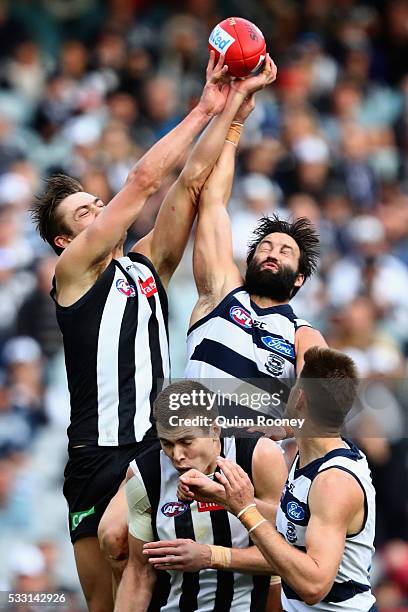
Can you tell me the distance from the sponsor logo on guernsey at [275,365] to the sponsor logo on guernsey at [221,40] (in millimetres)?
1531

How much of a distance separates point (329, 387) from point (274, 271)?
1.34 m

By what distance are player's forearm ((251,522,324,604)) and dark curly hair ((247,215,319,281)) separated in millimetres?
1962

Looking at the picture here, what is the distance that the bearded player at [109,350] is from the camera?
20.3 ft

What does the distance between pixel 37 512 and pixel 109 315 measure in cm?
386

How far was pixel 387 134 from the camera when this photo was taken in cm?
1380

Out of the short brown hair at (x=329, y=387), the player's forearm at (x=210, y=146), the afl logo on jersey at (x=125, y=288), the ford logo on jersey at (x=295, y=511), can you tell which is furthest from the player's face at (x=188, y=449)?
the player's forearm at (x=210, y=146)

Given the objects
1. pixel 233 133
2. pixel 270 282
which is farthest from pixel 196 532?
pixel 233 133

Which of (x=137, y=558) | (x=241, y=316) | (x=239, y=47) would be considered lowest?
(x=137, y=558)

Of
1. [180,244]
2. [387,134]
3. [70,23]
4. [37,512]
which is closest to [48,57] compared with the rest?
[70,23]

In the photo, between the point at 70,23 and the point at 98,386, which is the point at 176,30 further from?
the point at 98,386

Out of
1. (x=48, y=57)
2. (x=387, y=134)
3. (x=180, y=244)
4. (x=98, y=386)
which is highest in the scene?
(x=48, y=57)

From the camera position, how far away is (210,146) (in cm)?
666

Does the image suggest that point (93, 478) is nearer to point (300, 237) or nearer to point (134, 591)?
point (134, 591)

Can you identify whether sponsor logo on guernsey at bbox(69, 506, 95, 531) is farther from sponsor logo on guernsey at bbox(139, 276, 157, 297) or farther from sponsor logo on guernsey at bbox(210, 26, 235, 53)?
sponsor logo on guernsey at bbox(210, 26, 235, 53)
